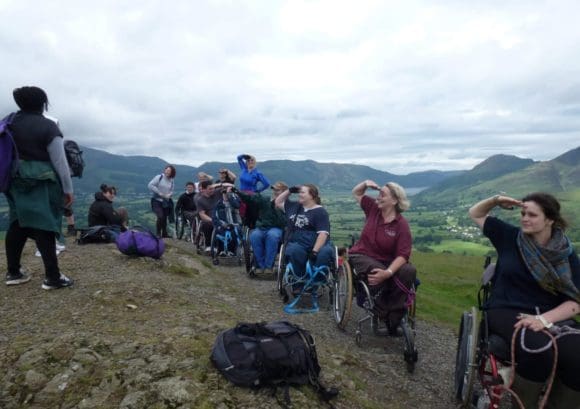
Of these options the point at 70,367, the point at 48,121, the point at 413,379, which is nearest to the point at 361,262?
the point at 413,379

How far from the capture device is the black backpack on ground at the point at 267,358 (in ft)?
13.2

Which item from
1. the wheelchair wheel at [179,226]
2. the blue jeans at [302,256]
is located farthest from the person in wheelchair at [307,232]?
the wheelchair wheel at [179,226]

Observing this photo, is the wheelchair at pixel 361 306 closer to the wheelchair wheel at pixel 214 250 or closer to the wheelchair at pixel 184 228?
the wheelchair wheel at pixel 214 250

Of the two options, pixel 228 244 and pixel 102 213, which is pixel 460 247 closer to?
pixel 228 244

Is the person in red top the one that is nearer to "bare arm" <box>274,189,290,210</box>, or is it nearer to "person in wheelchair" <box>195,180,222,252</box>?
"bare arm" <box>274,189,290,210</box>

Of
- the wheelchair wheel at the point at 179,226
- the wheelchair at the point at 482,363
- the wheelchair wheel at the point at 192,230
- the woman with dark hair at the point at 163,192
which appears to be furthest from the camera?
the wheelchair wheel at the point at 179,226

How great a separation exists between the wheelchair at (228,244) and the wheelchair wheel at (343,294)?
531 centimetres

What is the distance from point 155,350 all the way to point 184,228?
14485 mm

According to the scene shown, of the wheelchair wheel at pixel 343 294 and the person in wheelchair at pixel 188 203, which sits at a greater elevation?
the person in wheelchair at pixel 188 203

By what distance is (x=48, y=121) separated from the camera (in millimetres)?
5848

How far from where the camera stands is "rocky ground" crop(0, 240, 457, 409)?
12.7 ft

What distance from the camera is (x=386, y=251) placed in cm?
648

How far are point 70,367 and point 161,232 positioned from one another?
42.8ft

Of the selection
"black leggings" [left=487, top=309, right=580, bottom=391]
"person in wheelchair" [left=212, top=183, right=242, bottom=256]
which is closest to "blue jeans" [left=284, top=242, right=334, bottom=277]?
"black leggings" [left=487, top=309, right=580, bottom=391]
